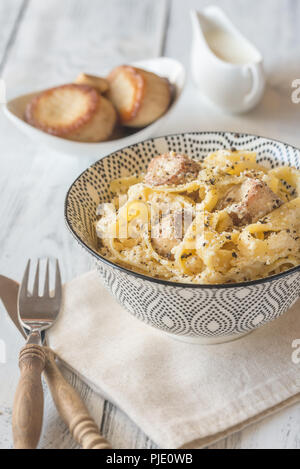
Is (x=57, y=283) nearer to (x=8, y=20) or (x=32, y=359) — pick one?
(x=32, y=359)

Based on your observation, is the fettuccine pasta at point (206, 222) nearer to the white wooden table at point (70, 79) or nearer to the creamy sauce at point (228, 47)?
the white wooden table at point (70, 79)

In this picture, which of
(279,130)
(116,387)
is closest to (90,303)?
(116,387)

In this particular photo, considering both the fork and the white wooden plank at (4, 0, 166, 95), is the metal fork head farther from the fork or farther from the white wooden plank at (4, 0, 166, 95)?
the white wooden plank at (4, 0, 166, 95)

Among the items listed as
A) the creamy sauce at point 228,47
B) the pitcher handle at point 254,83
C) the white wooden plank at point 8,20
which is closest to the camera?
the pitcher handle at point 254,83

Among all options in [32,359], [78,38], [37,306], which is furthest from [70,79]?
[32,359]

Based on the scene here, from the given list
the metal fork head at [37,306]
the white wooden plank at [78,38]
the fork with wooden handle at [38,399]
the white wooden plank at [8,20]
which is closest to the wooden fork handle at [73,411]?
the fork with wooden handle at [38,399]
